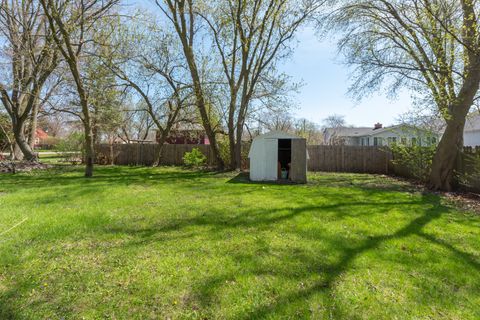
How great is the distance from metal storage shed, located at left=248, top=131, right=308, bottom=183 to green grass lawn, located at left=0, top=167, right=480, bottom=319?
13.4 ft

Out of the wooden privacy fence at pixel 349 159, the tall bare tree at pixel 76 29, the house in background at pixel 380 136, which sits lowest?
the wooden privacy fence at pixel 349 159

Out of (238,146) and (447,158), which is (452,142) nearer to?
(447,158)

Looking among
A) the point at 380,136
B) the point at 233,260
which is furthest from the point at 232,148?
the point at 380,136

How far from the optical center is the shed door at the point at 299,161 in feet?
34.1

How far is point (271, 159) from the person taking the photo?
35.8 ft

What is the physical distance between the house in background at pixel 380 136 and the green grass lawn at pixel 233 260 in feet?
20.8

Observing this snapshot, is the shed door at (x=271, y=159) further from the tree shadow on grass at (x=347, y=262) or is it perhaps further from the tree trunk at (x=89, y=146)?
the tree trunk at (x=89, y=146)

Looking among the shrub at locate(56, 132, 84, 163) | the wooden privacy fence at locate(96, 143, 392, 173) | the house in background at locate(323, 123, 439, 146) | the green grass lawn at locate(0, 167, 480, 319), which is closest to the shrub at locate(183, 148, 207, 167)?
the wooden privacy fence at locate(96, 143, 392, 173)

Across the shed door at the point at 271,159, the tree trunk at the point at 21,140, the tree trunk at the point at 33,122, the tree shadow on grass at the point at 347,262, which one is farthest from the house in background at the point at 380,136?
the tree trunk at the point at 33,122

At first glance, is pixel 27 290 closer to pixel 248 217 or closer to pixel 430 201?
pixel 248 217

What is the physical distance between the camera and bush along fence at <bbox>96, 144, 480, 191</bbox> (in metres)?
8.88

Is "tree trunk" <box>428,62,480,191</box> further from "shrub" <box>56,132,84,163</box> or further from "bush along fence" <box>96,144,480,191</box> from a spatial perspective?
"shrub" <box>56,132,84,163</box>

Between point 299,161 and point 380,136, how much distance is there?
80.1 ft

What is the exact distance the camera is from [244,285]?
2906 millimetres
